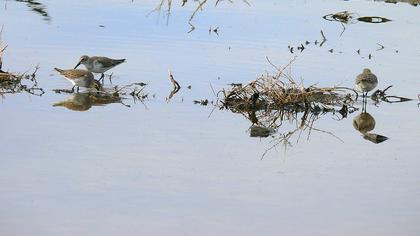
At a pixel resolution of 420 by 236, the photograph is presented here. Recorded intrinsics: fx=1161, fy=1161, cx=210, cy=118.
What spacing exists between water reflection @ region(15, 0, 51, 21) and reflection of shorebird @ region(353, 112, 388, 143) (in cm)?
869

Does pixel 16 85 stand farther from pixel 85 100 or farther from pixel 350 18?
pixel 350 18

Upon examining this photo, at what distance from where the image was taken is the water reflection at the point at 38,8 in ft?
78.2

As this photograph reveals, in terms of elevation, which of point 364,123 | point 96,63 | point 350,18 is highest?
point 96,63

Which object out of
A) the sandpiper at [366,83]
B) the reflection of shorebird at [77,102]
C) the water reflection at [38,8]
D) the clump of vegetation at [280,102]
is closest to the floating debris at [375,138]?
the clump of vegetation at [280,102]

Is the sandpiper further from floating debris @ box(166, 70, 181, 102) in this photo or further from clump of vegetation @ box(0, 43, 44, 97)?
clump of vegetation @ box(0, 43, 44, 97)

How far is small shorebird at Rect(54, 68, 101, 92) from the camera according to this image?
17.8 m

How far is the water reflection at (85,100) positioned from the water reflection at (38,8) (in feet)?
20.2

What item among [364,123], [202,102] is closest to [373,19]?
[364,123]

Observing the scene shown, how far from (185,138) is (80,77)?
3.55 m

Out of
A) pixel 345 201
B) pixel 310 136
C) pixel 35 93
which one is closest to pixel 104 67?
pixel 35 93

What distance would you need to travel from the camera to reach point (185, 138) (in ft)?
48.5

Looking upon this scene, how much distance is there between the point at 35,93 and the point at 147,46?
13.2 ft

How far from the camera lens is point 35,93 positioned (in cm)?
1731

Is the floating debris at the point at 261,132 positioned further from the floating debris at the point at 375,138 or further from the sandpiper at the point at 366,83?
the sandpiper at the point at 366,83
